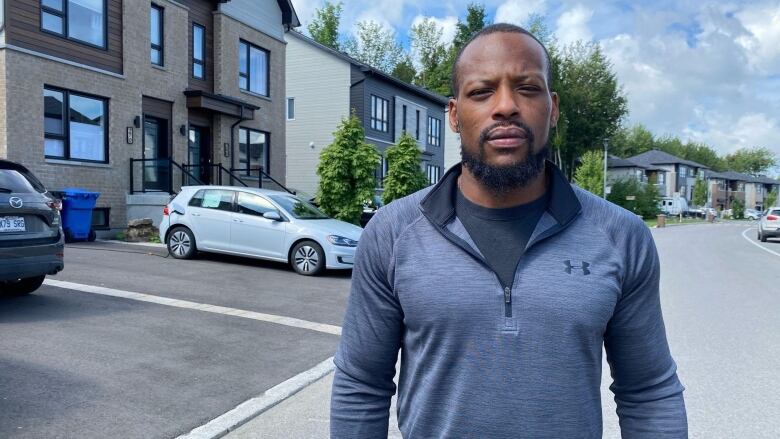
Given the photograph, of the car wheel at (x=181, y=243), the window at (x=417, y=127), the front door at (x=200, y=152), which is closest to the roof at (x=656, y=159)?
the window at (x=417, y=127)

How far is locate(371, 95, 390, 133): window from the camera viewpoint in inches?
1253

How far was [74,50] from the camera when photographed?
50.4 feet

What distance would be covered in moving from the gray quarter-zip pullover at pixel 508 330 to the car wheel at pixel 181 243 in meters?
10.7

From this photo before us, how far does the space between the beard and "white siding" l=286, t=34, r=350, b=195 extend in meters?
29.0

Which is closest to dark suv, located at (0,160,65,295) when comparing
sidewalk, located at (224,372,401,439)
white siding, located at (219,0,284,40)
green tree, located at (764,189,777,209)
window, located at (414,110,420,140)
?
sidewalk, located at (224,372,401,439)

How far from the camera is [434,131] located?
40031mm

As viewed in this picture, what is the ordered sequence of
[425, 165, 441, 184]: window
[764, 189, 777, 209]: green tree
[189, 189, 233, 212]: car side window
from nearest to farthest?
[189, 189, 233, 212]: car side window < [425, 165, 441, 184]: window < [764, 189, 777, 209]: green tree

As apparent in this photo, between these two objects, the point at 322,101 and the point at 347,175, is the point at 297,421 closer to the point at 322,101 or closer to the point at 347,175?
the point at 347,175

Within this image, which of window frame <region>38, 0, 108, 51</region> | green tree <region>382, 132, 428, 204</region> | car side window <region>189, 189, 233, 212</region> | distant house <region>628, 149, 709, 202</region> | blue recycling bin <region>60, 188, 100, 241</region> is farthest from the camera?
distant house <region>628, 149, 709, 202</region>

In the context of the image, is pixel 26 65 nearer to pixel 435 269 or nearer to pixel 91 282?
pixel 91 282

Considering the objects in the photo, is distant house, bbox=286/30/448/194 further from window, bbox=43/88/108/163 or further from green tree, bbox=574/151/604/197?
green tree, bbox=574/151/604/197

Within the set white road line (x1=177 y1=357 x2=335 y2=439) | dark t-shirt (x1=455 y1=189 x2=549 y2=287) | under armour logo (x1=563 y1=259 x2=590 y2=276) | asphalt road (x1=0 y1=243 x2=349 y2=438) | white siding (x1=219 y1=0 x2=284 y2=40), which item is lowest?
white road line (x1=177 y1=357 x2=335 y2=439)

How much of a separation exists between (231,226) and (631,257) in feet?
34.2

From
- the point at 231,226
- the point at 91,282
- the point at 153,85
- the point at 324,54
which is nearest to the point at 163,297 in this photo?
the point at 91,282
